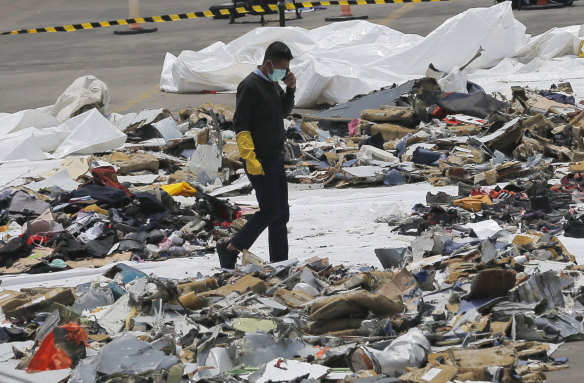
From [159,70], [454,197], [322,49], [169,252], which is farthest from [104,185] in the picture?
[159,70]

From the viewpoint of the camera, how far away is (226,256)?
28.0 ft

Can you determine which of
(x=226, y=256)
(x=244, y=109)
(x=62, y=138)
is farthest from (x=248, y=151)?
(x=62, y=138)

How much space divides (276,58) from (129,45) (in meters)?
15.1

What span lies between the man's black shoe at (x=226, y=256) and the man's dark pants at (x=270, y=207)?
72 millimetres

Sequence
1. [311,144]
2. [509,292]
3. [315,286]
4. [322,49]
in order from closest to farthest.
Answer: [509,292]
[315,286]
[311,144]
[322,49]

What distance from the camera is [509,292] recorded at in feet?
23.1

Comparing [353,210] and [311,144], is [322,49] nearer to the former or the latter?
[311,144]

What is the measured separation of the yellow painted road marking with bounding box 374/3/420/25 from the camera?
22.6 metres

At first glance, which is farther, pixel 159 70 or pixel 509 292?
pixel 159 70

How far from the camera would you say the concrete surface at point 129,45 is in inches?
691

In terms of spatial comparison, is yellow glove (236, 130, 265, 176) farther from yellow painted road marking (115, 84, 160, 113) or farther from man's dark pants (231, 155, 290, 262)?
yellow painted road marking (115, 84, 160, 113)

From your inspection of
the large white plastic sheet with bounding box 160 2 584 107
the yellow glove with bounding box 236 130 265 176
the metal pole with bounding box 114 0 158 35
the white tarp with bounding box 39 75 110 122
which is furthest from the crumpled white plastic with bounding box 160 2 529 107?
the yellow glove with bounding box 236 130 265 176

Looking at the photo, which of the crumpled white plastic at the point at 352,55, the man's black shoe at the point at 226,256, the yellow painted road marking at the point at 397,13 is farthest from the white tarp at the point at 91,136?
the yellow painted road marking at the point at 397,13

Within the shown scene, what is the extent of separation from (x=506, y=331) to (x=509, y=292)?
569mm
